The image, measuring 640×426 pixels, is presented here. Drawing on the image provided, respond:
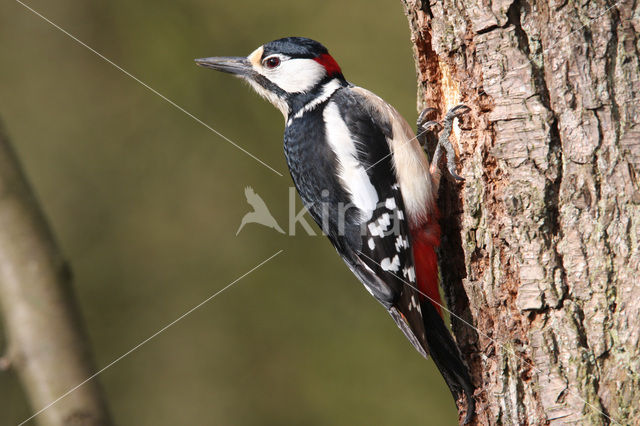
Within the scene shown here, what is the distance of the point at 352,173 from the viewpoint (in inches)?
88.9

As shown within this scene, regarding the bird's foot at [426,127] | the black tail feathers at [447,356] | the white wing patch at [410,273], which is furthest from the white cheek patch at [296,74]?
the black tail feathers at [447,356]

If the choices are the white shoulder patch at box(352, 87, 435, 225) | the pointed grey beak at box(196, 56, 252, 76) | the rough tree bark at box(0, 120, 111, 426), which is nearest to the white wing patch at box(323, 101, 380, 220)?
the white shoulder patch at box(352, 87, 435, 225)

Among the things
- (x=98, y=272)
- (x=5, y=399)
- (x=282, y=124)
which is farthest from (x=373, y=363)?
(x=5, y=399)

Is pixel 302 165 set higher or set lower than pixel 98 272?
higher

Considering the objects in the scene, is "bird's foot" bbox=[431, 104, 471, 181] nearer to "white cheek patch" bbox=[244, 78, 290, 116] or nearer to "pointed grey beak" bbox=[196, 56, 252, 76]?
"white cheek patch" bbox=[244, 78, 290, 116]

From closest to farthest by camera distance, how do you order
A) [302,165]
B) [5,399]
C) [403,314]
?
[403,314] → [302,165] → [5,399]

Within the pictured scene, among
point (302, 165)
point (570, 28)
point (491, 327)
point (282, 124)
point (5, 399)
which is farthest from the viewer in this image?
point (282, 124)

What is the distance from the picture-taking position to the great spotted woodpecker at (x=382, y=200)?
2.13m

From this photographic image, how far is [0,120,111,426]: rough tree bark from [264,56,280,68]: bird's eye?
1.13 m

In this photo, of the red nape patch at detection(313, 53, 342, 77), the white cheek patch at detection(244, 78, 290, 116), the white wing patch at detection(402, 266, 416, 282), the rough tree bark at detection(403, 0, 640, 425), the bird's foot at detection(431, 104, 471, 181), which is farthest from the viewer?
the white cheek patch at detection(244, 78, 290, 116)

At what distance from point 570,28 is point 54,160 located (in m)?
3.66

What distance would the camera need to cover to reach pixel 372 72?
400 cm

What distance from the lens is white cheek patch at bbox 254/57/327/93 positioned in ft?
8.52

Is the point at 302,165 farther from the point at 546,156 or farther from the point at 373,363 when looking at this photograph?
the point at 373,363
